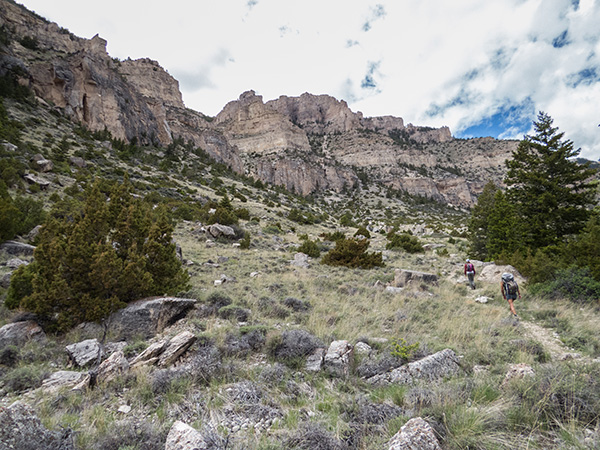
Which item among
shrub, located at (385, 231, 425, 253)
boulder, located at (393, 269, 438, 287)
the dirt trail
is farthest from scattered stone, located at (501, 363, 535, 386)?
shrub, located at (385, 231, 425, 253)

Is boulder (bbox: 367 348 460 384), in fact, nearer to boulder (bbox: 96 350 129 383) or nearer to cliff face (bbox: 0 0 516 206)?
boulder (bbox: 96 350 129 383)

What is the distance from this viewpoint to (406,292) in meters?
8.09

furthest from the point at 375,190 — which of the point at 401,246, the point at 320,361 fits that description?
the point at 320,361

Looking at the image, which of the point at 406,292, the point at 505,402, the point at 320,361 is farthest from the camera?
the point at 406,292

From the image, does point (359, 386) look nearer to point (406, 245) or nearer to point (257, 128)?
point (406, 245)

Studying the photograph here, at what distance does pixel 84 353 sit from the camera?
3.63 m

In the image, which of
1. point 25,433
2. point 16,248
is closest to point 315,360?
point 25,433

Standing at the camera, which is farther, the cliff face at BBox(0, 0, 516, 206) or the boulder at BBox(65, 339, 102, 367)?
the cliff face at BBox(0, 0, 516, 206)

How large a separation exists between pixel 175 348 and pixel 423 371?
3.35 meters

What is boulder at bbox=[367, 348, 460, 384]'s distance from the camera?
10.8ft

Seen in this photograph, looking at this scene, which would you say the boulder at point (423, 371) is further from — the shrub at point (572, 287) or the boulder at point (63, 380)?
the shrub at point (572, 287)

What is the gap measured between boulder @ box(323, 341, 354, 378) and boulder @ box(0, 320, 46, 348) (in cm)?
454

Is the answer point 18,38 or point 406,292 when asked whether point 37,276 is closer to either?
point 406,292

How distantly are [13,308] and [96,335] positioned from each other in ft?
5.75
